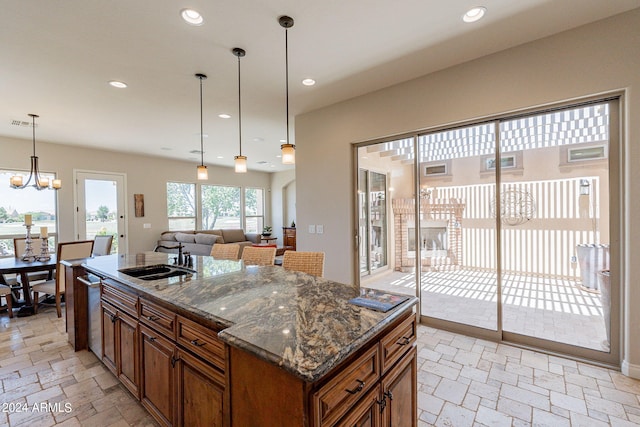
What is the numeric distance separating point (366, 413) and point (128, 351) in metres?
1.79

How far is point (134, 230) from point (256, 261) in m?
5.40

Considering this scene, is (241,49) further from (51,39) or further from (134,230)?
(134,230)

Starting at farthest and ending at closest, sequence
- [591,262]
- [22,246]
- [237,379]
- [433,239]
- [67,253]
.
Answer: [22,246], [67,253], [433,239], [591,262], [237,379]

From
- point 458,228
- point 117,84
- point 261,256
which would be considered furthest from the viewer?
point 458,228

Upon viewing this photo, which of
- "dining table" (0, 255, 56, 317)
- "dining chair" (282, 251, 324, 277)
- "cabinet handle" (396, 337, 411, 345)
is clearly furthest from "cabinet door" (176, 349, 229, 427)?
"dining table" (0, 255, 56, 317)

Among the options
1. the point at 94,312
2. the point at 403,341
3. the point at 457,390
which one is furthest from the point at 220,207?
the point at 403,341

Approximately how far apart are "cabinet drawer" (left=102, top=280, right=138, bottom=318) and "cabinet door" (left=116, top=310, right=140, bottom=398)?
0.17 ft

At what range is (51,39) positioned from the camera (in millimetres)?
2395

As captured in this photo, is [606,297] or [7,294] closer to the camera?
[606,297]

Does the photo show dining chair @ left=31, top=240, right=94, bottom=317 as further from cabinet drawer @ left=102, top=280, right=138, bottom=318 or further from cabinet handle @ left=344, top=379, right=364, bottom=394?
cabinet handle @ left=344, top=379, right=364, bottom=394

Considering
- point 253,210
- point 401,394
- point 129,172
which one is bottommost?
point 401,394

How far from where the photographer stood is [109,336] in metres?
2.23

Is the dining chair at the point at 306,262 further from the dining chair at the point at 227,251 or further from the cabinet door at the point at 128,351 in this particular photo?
the cabinet door at the point at 128,351

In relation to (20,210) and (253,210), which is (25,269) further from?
(253,210)
